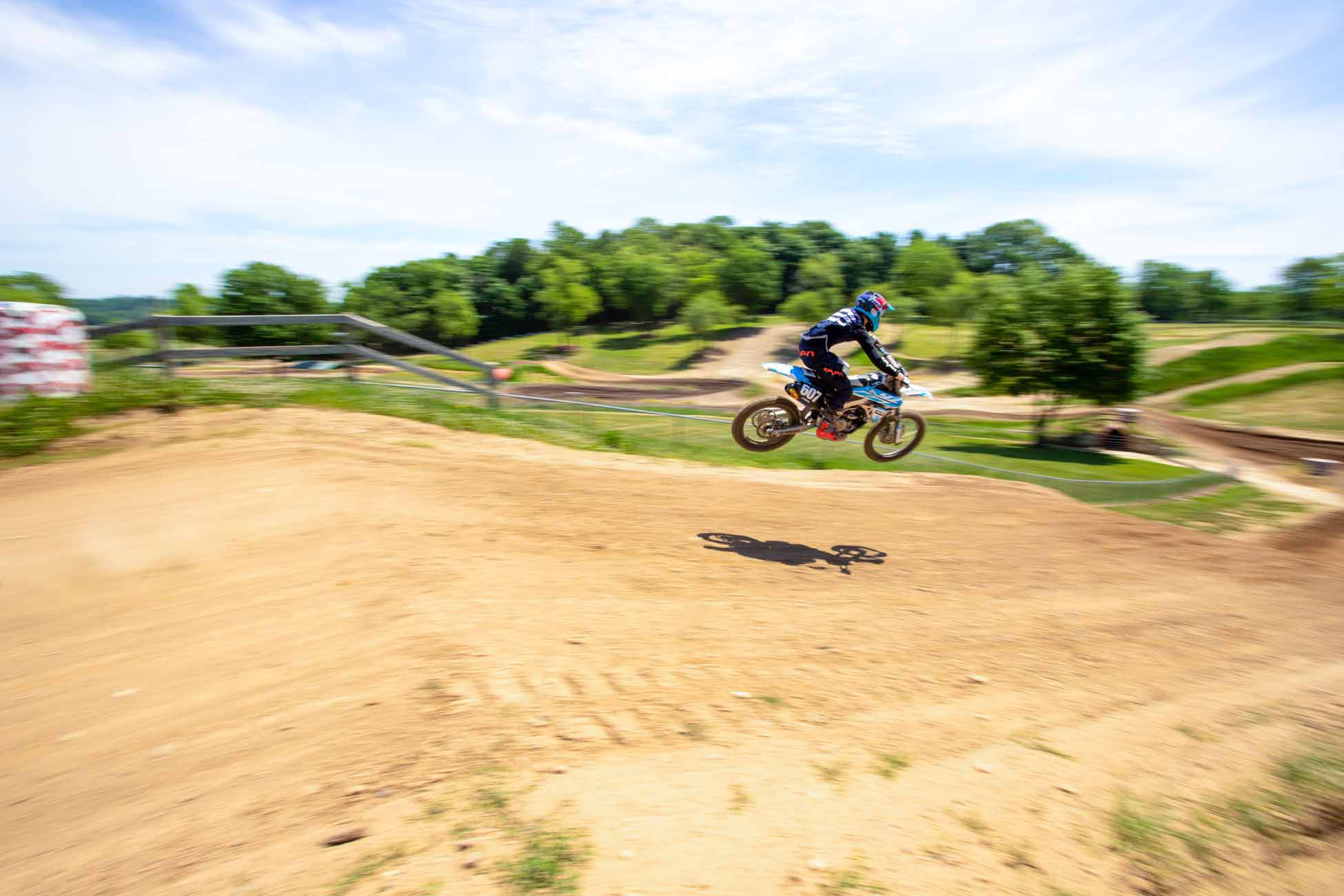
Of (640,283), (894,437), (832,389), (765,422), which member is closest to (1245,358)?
(894,437)

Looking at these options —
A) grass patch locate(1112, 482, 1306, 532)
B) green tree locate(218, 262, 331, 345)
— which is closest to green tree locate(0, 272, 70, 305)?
green tree locate(218, 262, 331, 345)

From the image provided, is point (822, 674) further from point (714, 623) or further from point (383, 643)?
point (383, 643)

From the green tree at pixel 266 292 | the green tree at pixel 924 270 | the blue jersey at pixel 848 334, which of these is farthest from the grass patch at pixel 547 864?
the green tree at pixel 924 270

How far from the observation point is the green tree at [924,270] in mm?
74375

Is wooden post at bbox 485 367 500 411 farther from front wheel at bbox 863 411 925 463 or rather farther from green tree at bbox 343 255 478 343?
green tree at bbox 343 255 478 343

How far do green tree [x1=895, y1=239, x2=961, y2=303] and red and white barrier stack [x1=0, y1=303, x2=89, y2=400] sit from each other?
73.0 metres

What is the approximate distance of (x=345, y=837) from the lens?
3830 millimetres

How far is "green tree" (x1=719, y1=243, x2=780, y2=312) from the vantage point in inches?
3679

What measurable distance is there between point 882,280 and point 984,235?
35957 mm

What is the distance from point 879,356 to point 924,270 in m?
70.4

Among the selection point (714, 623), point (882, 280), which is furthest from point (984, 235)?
point (714, 623)

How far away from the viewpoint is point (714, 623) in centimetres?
719

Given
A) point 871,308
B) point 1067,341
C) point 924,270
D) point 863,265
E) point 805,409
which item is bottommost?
point 805,409

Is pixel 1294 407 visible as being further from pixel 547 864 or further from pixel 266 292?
pixel 266 292
